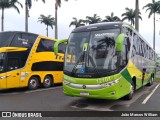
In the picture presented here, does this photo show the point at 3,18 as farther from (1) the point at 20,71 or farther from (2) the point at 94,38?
(2) the point at 94,38

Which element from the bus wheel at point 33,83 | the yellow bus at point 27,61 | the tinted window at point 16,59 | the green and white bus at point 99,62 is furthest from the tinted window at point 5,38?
the green and white bus at point 99,62

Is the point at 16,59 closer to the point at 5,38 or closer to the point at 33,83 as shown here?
the point at 5,38

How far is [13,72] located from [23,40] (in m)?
2.11

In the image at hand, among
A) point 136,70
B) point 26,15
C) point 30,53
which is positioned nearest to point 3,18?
point 26,15

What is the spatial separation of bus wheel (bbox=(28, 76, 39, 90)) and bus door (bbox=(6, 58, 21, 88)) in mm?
1222

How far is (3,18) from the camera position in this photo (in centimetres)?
4712

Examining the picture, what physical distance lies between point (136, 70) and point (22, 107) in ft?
19.1

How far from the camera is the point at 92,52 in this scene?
437 inches

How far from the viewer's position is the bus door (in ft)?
52.7

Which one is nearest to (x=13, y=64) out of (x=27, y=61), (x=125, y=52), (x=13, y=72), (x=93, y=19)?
(x=13, y=72)

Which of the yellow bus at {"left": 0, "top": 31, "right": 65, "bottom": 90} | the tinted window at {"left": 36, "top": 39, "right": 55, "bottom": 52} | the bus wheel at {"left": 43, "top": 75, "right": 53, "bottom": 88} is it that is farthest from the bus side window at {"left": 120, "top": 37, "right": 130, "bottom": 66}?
the bus wheel at {"left": 43, "top": 75, "right": 53, "bottom": 88}

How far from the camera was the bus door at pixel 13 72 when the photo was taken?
1606 centimetres

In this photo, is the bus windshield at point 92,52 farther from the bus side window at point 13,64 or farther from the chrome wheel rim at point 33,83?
the chrome wheel rim at point 33,83

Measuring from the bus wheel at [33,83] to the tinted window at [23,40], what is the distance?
6.94 feet
